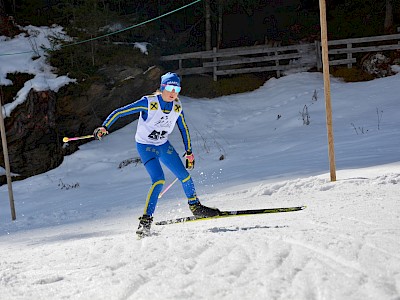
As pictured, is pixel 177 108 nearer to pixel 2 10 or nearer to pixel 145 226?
pixel 145 226

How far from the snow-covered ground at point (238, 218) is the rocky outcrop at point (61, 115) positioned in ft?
2.00

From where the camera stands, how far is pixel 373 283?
134 inches

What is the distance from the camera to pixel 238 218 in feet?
21.8

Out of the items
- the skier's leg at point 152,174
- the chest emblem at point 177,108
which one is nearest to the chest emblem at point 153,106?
the chest emblem at point 177,108

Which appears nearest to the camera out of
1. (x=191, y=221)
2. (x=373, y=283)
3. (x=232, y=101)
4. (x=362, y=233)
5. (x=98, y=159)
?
(x=373, y=283)

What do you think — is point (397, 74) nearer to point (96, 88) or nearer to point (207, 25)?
point (207, 25)

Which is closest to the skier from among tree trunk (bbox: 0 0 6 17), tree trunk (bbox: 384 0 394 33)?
tree trunk (bbox: 0 0 6 17)

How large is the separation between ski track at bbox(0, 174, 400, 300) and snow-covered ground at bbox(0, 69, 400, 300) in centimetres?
1

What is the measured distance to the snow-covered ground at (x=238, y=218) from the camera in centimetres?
371

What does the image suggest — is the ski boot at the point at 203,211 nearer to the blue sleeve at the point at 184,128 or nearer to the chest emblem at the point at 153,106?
the blue sleeve at the point at 184,128

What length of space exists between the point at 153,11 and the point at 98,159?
11377mm

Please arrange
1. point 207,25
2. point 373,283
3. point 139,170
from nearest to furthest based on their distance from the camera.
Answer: point 373,283 → point 139,170 → point 207,25

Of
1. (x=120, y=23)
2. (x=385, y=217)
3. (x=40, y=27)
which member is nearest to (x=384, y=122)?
(x=385, y=217)

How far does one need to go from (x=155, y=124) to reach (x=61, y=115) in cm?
1042
